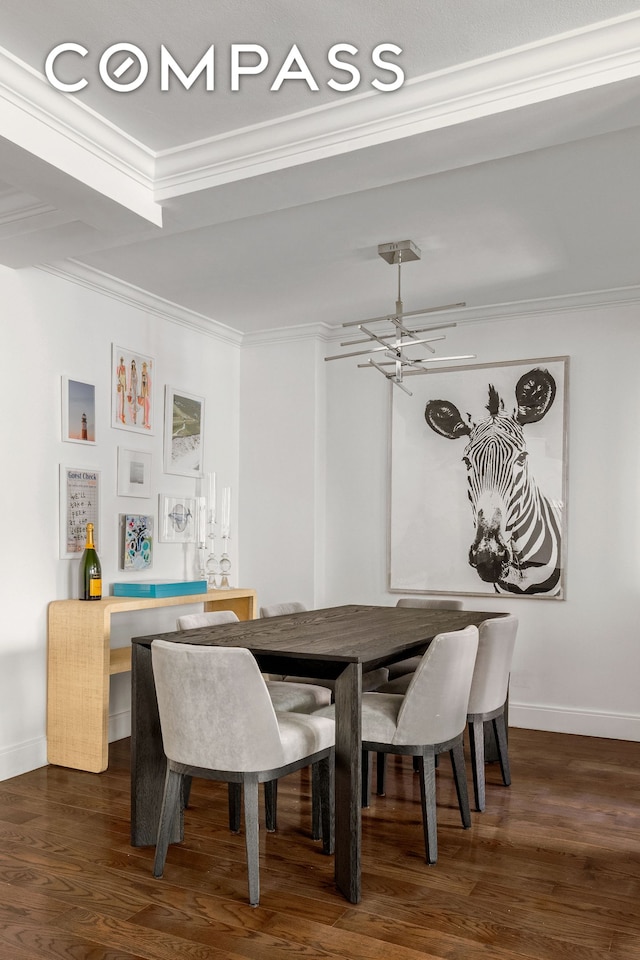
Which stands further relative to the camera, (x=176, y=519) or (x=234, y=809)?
(x=176, y=519)

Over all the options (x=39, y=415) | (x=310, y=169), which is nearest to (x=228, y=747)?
(x=310, y=169)

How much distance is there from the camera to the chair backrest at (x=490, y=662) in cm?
340

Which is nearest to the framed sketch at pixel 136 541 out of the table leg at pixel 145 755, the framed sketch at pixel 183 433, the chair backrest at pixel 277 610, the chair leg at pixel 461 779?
the framed sketch at pixel 183 433

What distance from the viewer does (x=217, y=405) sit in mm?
5680

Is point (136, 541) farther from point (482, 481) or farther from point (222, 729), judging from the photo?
point (222, 729)

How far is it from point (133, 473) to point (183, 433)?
0.59 metres

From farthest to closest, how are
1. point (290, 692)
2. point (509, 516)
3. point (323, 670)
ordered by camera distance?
point (509, 516)
point (290, 692)
point (323, 670)

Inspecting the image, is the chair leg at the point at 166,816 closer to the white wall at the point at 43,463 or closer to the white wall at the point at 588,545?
the white wall at the point at 43,463

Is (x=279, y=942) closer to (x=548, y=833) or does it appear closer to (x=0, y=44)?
(x=548, y=833)

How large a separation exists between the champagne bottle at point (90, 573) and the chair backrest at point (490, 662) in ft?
6.70

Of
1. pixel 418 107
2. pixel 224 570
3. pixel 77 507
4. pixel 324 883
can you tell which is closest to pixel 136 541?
pixel 77 507

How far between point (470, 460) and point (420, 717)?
8.53 ft

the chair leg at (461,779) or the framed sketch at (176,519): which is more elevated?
the framed sketch at (176,519)

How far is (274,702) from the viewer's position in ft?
11.1
